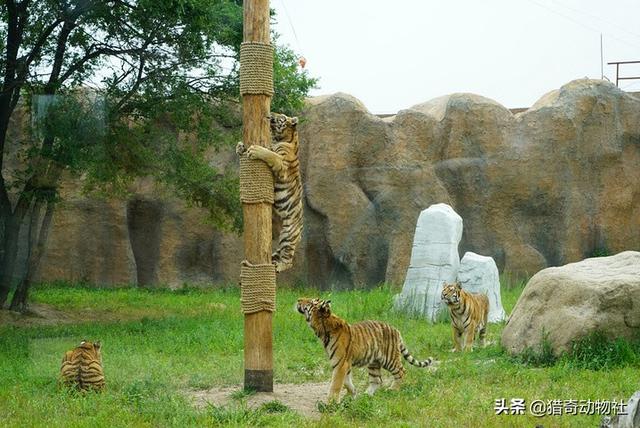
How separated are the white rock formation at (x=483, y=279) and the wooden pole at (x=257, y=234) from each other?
15.6 feet

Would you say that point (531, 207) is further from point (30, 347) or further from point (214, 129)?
point (30, 347)

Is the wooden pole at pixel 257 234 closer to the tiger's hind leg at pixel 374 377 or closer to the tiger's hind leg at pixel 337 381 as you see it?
the tiger's hind leg at pixel 337 381

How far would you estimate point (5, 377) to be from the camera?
23.6ft

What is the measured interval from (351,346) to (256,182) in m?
1.30

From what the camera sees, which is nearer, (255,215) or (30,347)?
(255,215)

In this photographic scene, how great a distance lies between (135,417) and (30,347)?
3328 millimetres

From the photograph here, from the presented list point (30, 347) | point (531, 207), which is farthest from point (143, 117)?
point (531, 207)

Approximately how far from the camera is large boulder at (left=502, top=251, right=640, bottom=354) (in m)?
7.11

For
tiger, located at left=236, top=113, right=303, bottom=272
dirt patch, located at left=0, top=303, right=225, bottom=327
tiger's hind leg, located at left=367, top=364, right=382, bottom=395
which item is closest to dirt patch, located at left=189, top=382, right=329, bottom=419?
tiger's hind leg, located at left=367, top=364, right=382, bottom=395

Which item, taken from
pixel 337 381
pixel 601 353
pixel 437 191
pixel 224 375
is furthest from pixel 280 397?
pixel 437 191

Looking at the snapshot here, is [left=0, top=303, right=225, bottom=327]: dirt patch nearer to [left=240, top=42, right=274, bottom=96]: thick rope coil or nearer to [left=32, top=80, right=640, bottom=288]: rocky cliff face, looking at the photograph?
[left=32, top=80, right=640, bottom=288]: rocky cliff face

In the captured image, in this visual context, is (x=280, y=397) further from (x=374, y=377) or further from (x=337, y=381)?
(x=374, y=377)

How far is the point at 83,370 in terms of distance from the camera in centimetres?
652

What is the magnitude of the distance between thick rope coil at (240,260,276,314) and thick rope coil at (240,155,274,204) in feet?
1.46
